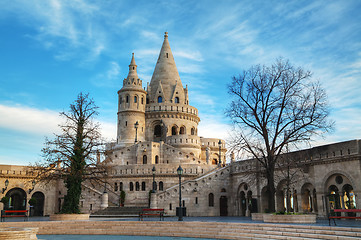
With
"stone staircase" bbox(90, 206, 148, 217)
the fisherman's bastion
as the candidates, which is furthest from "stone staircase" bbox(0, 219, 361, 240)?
"stone staircase" bbox(90, 206, 148, 217)

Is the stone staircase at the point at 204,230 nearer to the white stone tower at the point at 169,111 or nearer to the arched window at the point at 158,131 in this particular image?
the white stone tower at the point at 169,111

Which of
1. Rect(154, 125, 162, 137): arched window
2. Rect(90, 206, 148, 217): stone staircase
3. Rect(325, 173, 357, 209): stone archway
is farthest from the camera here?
Rect(154, 125, 162, 137): arched window

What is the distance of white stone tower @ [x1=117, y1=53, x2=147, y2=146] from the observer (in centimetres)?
5350

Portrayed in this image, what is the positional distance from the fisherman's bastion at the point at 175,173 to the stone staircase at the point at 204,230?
5589 millimetres

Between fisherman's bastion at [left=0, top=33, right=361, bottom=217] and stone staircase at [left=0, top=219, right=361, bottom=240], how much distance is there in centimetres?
559

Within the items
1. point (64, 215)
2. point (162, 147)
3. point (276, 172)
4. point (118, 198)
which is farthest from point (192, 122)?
point (64, 215)

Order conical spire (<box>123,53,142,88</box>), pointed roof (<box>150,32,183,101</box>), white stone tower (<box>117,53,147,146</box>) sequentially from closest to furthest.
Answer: white stone tower (<box>117,53,147,146</box>), conical spire (<box>123,53,142,88</box>), pointed roof (<box>150,32,183,101</box>)

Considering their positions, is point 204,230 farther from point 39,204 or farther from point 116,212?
point 39,204

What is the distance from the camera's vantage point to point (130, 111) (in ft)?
178

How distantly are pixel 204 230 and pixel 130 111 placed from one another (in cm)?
3726

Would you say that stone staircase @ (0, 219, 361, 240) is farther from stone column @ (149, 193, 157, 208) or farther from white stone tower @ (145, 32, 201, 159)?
white stone tower @ (145, 32, 201, 159)

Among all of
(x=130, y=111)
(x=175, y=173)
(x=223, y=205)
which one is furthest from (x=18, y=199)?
(x=223, y=205)

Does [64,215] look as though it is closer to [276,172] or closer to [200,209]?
[200,209]

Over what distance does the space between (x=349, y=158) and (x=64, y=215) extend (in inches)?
759
